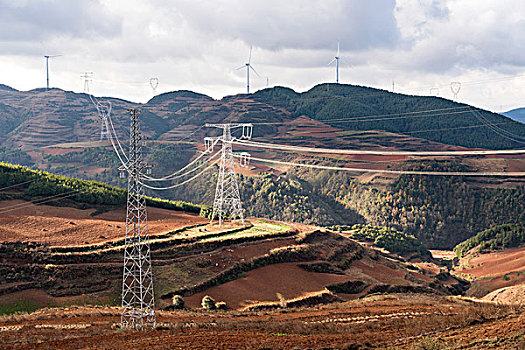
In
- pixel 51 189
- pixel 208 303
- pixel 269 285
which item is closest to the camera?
pixel 208 303

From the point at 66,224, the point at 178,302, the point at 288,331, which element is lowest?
the point at 178,302

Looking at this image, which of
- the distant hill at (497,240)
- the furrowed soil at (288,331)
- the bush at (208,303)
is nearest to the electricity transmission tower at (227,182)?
the bush at (208,303)

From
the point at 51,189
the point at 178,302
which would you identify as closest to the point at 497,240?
the point at 178,302

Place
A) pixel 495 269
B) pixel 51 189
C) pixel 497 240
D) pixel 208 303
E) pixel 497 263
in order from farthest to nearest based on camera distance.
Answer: pixel 497 240 < pixel 497 263 < pixel 495 269 < pixel 51 189 < pixel 208 303

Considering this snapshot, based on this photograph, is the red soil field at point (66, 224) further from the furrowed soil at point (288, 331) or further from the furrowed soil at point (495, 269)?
the furrowed soil at point (495, 269)

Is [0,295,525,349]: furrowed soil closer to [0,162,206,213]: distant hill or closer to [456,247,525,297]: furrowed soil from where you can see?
[0,162,206,213]: distant hill

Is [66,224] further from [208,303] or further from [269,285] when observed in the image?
[269,285]

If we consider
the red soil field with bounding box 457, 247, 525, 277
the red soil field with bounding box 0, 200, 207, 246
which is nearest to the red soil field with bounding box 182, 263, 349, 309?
the red soil field with bounding box 0, 200, 207, 246
